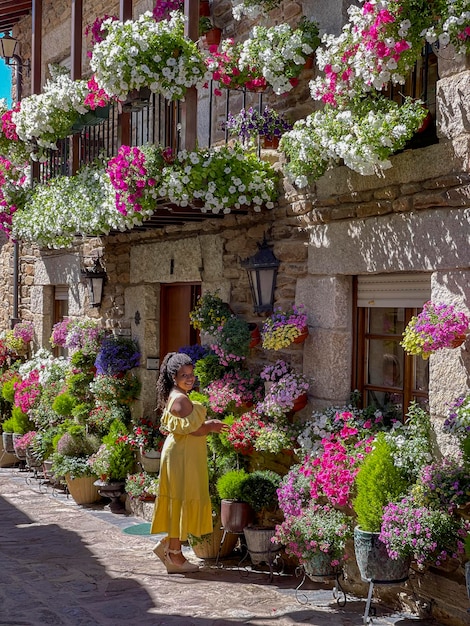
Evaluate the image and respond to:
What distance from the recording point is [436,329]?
4.87 metres

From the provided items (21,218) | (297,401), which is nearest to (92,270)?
(21,218)

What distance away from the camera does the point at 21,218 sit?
9312 millimetres

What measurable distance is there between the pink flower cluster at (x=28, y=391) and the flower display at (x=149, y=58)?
5134mm

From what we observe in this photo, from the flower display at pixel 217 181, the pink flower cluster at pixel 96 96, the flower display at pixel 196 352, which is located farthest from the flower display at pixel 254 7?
the flower display at pixel 196 352

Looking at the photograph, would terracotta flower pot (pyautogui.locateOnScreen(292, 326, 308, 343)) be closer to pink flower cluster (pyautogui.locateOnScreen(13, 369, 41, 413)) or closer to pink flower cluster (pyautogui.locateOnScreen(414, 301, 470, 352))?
pink flower cluster (pyautogui.locateOnScreen(414, 301, 470, 352))

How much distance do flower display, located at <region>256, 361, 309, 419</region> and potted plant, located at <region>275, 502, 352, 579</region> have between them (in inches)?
30.9

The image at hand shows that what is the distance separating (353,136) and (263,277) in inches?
64.5

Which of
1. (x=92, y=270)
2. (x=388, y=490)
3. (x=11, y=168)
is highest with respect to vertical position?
(x=11, y=168)

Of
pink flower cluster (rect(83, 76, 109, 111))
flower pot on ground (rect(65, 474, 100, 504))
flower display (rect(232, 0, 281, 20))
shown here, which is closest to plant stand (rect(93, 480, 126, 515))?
flower pot on ground (rect(65, 474, 100, 504))

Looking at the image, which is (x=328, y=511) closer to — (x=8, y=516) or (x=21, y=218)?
(x=8, y=516)

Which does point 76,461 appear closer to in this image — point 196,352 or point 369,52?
point 196,352

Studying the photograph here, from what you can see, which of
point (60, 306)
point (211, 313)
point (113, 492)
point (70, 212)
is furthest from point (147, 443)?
point (60, 306)

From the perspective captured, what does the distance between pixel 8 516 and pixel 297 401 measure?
366cm

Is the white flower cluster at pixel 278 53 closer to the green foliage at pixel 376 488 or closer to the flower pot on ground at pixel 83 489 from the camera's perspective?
the green foliage at pixel 376 488
